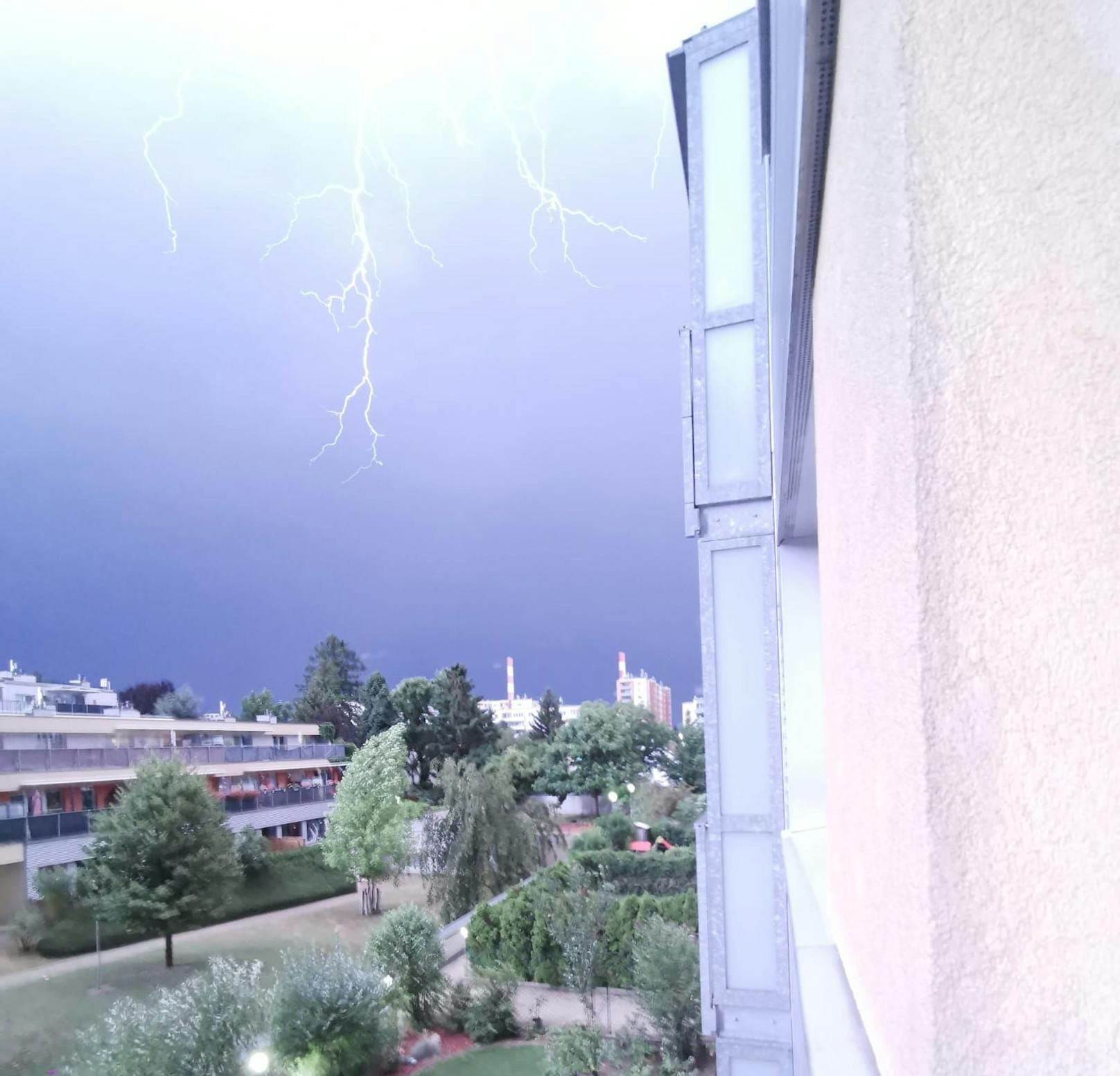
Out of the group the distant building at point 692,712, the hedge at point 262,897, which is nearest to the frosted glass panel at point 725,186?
the hedge at point 262,897

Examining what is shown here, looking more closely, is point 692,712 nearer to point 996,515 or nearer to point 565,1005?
point 565,1005

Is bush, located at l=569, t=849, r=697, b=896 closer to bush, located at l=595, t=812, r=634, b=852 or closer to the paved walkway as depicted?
bush, located at l=595, t=812, r=634, b=852

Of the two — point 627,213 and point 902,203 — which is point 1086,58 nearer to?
point 902,203

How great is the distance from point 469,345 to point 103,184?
101 ft

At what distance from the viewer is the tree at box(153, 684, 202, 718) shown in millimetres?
19766

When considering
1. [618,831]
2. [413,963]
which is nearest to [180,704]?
[618,831]

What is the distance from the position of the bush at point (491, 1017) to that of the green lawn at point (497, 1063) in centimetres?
14

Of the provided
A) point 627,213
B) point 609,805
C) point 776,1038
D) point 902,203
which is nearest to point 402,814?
point 609,805

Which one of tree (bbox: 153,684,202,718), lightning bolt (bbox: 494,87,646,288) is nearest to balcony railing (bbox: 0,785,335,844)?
tree (bbox: 153,684,202,718)

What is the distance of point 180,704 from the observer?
67.3 ft

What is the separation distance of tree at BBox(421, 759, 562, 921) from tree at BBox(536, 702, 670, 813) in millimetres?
7249

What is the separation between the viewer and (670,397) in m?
68.8

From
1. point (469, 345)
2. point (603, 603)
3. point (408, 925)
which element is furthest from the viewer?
point (603, 603)

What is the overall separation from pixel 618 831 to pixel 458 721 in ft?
25.6
